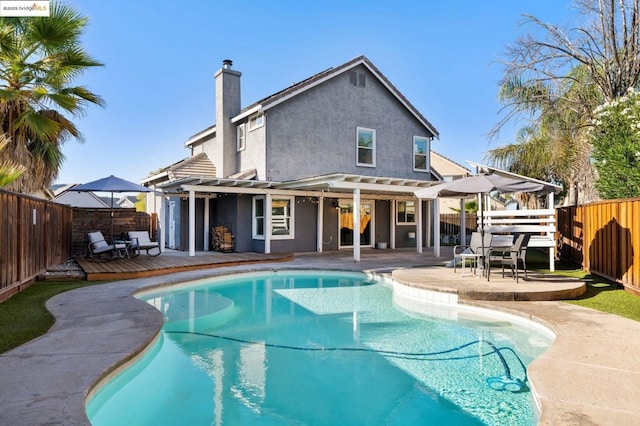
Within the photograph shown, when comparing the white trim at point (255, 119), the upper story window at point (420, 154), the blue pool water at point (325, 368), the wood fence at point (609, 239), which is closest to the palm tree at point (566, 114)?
the wood fence at point (609, 239)

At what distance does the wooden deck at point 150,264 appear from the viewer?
10.1m

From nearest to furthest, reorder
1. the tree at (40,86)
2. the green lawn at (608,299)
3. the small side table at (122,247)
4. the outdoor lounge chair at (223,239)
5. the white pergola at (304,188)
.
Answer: the green lawn at (608,299), the tree at (40,86), the small side table at (122,247), the white pergola at (304,188), the outdoor lounge chair at (223,239)

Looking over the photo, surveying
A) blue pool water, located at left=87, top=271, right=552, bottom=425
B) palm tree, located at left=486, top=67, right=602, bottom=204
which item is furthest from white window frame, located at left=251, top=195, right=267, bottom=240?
palm tree, located at left=486, top=67, right=602, bottom=204

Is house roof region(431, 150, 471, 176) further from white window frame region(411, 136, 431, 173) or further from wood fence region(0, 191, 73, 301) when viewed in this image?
wood fence region(0, 191, 73, 301)

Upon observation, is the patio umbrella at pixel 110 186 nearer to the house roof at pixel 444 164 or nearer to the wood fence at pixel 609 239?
the wood fence at pixel 609 239

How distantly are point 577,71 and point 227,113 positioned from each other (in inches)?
533

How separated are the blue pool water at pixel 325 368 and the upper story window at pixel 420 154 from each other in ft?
40.9

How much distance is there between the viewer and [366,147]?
18.2 meters

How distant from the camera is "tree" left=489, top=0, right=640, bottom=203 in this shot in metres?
12.2

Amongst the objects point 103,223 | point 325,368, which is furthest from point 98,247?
point 325,368

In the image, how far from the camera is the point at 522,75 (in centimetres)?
1415

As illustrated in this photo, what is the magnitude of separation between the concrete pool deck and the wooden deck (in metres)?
1.83

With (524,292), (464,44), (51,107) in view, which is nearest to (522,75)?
(464,44)

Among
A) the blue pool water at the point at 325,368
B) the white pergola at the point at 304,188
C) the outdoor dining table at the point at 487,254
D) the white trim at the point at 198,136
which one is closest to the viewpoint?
the blue pool water at the point at 325,368
